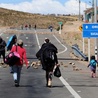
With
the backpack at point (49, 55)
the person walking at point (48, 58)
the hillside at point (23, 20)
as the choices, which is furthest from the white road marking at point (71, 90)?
the hillside at point (23, 20)

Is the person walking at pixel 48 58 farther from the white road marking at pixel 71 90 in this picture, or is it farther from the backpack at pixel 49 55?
the white road marking at pixel 71 90

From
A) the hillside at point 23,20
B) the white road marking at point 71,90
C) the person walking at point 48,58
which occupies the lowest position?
the white road marking at point 71,90

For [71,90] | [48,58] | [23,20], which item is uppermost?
[23,20]

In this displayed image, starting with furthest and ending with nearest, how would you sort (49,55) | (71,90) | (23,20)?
(23,20) → (49,55) → (71,90)

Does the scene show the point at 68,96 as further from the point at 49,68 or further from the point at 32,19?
the point at 32,19

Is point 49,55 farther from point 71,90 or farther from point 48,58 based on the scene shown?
point 71,90

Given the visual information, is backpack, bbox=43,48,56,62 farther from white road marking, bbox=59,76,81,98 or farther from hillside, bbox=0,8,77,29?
hillside, bbox=0,8,77,29

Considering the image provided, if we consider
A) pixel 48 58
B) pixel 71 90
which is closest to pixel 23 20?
pixel 48 58

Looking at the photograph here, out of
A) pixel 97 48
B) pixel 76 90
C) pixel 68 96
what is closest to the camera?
pixel 68 96

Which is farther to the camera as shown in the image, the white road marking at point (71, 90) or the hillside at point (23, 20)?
the hillside at point (23, 20)

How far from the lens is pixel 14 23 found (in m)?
147

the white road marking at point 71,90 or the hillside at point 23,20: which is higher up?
the hillside at point 23,20

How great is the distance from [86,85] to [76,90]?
1829 mm

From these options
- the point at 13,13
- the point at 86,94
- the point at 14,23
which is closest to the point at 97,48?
the point at 86,94
